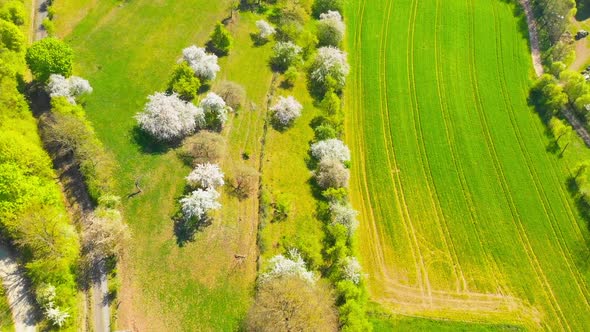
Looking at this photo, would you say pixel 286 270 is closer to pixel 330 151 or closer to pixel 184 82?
pixel 330 151

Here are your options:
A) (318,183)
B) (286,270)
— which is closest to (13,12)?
(318,183)

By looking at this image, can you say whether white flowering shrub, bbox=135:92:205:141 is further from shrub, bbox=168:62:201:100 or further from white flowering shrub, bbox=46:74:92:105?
white flowering shrub, bbox=46:74:92:105

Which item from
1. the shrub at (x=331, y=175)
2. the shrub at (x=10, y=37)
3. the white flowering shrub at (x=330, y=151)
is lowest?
the shrub at (x=331, y=175)

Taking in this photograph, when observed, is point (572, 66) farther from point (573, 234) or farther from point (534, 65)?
point (573, 234)

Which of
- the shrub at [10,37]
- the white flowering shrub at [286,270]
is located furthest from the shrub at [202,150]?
the shrub at [10,37]

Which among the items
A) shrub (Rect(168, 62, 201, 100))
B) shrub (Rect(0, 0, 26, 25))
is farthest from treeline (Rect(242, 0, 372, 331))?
shrub (Rect(0, 0, 26, 25))

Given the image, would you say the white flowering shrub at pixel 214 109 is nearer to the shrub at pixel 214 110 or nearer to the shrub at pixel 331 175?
the shrub at pixel 214 110
